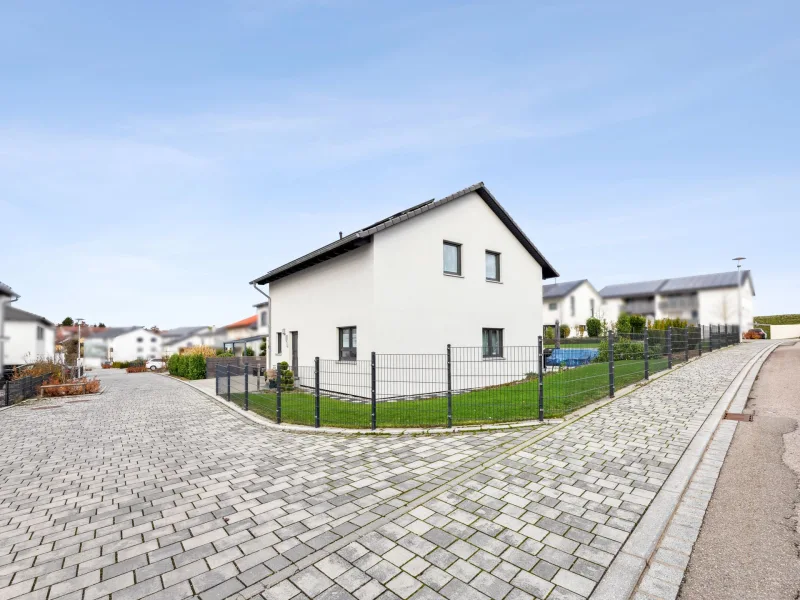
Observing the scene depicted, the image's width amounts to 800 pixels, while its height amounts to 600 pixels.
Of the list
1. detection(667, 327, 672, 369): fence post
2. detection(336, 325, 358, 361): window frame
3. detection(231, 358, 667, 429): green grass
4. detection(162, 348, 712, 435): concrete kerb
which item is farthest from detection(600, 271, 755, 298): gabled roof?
detection(336, 325, 358, 361): window frame

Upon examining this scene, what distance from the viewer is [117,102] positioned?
9867 mm

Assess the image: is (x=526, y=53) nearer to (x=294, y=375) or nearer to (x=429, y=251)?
(x=429, y=251)

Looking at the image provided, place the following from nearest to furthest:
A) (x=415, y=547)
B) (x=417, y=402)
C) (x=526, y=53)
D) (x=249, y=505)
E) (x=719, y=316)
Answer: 1. (x=415, y=547)
2. (x=249, y=505)
3. (x=526, y=53)
4. (x=417, y=402)
5. (x=719, y=316)

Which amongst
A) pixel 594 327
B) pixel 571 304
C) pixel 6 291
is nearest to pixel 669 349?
pixel 594 327

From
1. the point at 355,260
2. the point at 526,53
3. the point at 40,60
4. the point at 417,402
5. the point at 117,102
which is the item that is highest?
the point at 526,53

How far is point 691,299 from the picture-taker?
52.7 m

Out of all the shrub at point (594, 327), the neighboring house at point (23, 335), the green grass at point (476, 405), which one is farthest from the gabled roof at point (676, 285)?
the neighboring house at point (23, 335)

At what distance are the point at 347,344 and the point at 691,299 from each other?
57.5 meters

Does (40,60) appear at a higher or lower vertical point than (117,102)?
higher

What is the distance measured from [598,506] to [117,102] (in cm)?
1320

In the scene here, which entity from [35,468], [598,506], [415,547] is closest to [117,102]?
[35,468]

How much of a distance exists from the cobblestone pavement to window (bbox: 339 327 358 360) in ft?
18.4

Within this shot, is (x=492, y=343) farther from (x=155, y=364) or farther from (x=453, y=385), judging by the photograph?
(x=155, y=364)

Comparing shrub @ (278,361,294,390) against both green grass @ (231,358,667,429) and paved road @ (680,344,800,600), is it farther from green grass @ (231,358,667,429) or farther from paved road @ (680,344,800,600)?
paved road @ (680,344,800,600)
